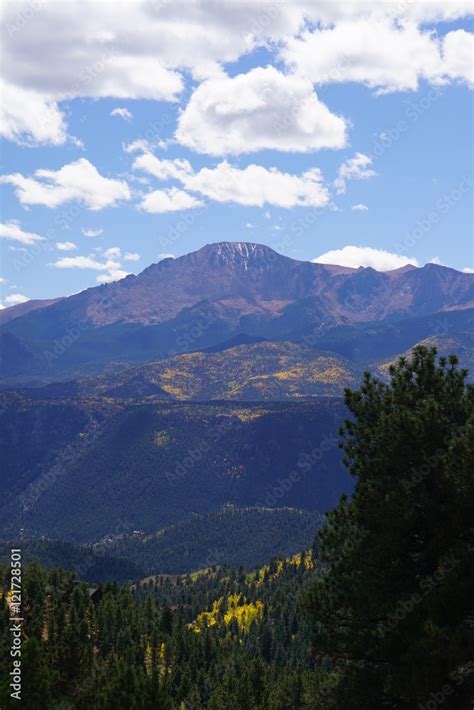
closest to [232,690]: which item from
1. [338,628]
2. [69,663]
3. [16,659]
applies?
[69,663]

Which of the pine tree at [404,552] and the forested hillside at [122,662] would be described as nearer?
the pine tree at [404,552]

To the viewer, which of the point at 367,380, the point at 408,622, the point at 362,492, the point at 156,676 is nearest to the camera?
the point at 408,622

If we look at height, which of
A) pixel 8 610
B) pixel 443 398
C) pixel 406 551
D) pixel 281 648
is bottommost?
pixel 281 648

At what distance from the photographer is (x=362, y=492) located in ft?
119

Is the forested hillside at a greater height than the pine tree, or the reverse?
the pine tree

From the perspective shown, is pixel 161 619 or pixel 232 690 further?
pixel 161 619

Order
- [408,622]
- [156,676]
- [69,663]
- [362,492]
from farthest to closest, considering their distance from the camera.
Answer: [69,663] < [156,676] < [362,492] < [408,622]

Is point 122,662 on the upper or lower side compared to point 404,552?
lower

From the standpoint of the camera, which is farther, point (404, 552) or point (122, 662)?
point (122, 662)

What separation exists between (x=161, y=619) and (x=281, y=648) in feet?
119

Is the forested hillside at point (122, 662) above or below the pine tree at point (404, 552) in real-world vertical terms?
below

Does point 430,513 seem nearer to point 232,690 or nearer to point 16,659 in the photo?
point 16,659

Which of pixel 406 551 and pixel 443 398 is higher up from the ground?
pixel 443 398

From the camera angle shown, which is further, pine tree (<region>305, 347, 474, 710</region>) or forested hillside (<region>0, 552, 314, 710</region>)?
forested hillside (<region>0, 552, 314, 710</region>)
